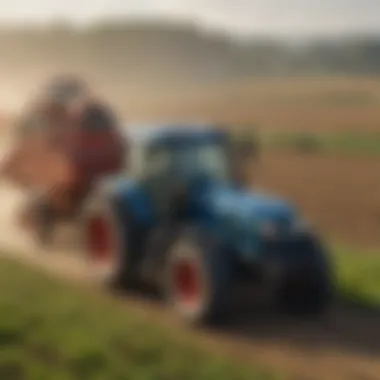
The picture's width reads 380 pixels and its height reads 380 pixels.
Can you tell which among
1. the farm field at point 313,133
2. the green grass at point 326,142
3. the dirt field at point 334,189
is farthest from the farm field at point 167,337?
the green grass at point 326,142

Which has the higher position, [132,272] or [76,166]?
[76,166]

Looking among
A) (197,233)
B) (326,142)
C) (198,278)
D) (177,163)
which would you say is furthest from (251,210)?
(326,142)

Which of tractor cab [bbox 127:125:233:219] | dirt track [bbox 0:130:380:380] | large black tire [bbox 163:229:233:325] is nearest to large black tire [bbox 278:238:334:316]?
dirt track [bbox 0:130:380:380]

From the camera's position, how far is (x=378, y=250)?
1184 centimetres

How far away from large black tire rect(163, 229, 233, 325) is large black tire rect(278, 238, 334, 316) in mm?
548

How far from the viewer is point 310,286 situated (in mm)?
8727

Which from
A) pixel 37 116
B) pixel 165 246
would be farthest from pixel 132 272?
pixel 37 116

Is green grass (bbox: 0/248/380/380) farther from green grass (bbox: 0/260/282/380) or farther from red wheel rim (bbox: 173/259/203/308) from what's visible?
red wheel rim (bbox: 173/259/203/308)

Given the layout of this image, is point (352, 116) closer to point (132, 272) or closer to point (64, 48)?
point (64, 48)

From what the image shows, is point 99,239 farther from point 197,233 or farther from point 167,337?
point 167,337

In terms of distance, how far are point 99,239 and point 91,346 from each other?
2706 mm

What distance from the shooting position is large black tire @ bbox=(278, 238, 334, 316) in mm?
8602

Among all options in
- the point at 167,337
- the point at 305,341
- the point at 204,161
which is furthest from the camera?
the point at 204,161

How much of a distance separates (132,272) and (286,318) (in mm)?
1489
